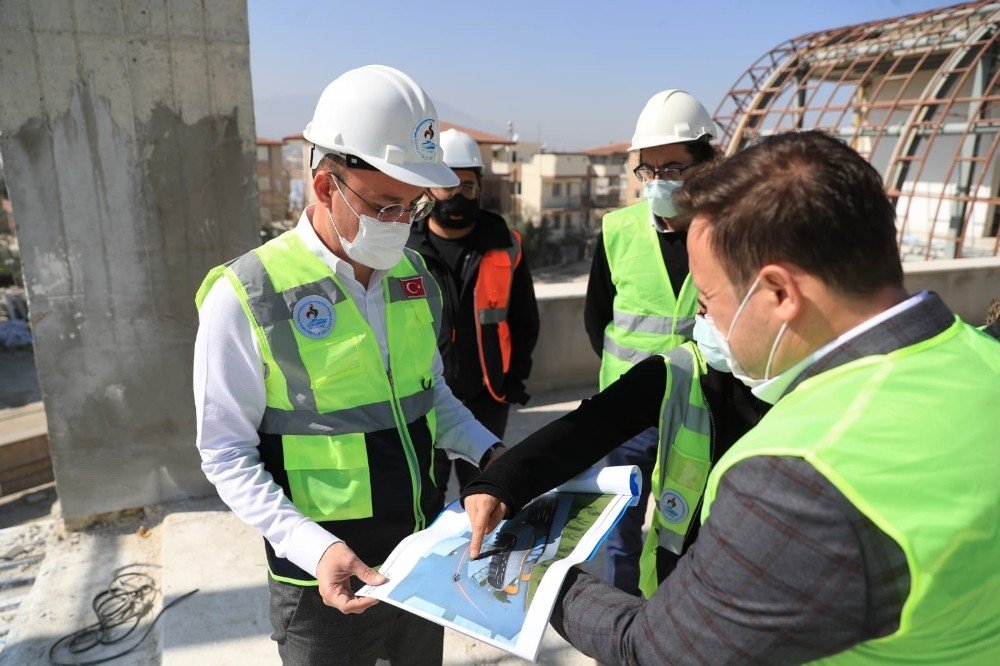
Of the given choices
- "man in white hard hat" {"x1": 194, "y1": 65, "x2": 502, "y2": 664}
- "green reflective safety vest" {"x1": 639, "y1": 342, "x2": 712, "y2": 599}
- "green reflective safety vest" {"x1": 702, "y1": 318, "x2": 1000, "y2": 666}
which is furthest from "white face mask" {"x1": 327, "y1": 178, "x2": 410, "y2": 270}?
"green reflective safety vest" {"x1": 702, "y1": 318, "x2": 1000, "y2": 666}

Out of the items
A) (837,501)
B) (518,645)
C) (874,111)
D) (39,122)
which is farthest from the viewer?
(874,111)

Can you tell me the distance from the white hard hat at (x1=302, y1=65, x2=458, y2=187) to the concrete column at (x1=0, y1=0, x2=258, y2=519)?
1987 millimetres

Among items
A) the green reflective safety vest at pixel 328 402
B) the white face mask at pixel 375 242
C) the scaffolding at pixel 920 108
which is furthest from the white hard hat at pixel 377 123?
the scaffolding at pixel 920 108

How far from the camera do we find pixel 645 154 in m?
2.91

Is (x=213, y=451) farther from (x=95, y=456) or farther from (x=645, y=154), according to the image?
(x=95, y=456)

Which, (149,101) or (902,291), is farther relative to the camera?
(149,101)

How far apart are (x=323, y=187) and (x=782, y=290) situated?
4.02 ft

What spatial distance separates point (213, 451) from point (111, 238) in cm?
226

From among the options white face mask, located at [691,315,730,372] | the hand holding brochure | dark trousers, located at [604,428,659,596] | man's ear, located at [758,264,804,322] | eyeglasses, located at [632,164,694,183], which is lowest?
dark trousers, located at [604,428,659,596]

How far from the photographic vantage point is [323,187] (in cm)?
179

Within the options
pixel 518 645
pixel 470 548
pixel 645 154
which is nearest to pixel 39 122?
pixel 645 154

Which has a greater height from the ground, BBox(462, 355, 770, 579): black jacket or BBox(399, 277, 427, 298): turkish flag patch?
BBox(399, 277, 427, 298): turkish flag patch

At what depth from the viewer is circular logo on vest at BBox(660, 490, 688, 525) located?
1.82 m

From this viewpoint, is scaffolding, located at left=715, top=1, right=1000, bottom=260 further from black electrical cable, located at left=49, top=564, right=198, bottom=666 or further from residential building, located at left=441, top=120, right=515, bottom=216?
residential building, located at left=441, top=120, right=515, bottom=216
